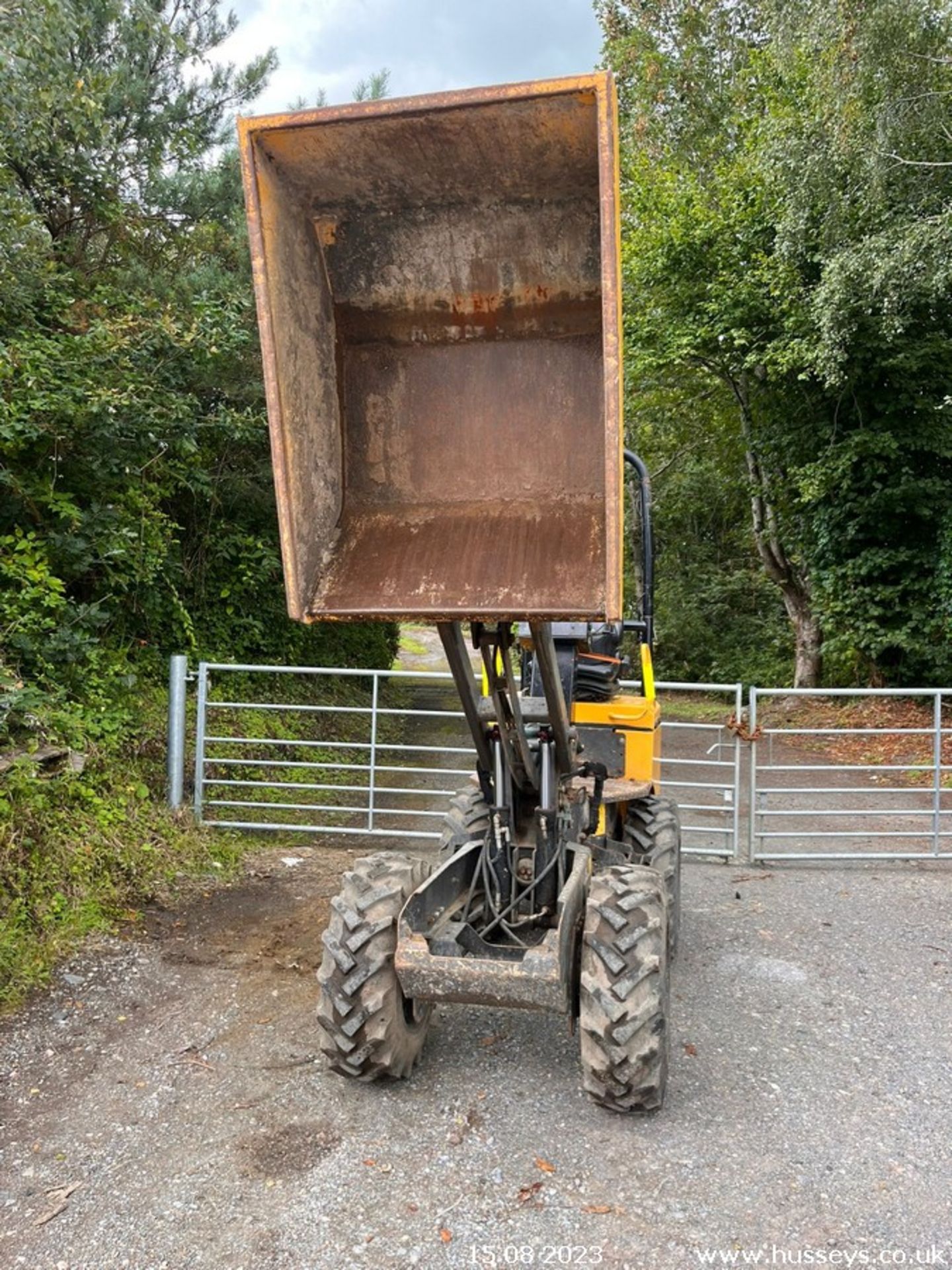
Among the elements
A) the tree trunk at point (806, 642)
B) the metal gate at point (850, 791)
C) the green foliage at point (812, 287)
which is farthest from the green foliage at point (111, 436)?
the tree trunk at point (806, 642)

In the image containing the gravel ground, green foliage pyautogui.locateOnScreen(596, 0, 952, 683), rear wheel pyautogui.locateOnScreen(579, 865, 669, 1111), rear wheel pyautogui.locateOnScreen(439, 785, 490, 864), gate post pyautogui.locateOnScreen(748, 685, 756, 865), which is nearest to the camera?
the gravel ground

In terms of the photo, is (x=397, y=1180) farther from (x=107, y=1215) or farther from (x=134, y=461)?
(x=134, y=461)

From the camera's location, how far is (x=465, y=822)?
4652 millimetres

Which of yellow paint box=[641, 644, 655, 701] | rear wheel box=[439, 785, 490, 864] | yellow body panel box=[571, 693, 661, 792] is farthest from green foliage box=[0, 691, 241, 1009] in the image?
yellow paint box=[641, 644, 655, 701]

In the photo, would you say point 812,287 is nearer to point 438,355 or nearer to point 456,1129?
point 438,355

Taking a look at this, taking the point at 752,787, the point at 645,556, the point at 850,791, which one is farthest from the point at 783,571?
the point at 645,556

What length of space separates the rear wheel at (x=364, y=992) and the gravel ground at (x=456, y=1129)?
19 cm

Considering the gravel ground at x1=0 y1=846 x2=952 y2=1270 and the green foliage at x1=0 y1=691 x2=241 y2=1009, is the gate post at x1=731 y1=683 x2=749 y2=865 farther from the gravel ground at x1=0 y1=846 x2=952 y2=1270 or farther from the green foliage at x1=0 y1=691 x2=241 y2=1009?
the green foliage at x1=0 y1=691 x2=241 y2=1009

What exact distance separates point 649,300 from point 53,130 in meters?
11.2

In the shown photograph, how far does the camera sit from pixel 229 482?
8.94 metres

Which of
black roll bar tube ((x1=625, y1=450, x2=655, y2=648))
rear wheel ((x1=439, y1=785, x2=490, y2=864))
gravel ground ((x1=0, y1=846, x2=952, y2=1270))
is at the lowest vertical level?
gravel ground ((x1=0, y1=846, x2=952, y2=1270))

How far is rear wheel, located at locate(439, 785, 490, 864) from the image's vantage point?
4.26 m

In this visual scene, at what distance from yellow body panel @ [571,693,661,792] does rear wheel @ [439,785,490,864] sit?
0.72m

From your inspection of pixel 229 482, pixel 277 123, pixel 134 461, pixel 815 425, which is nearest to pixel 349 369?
pixel 277 123
